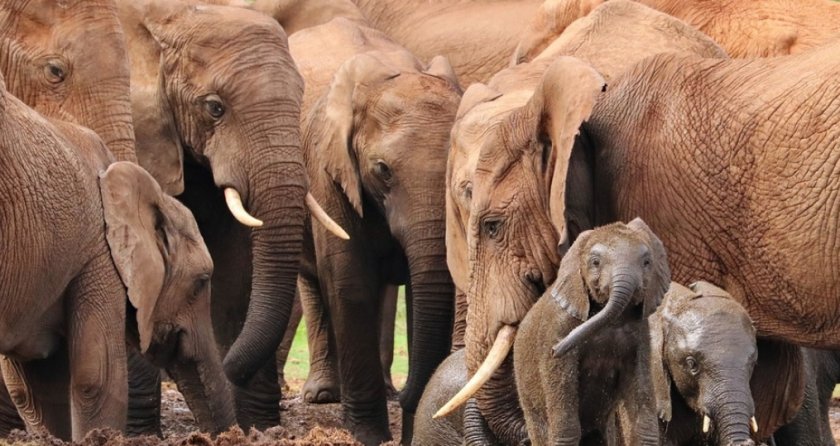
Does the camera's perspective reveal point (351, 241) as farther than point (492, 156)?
Yes

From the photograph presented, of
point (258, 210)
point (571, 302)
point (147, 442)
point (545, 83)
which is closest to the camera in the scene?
point (571, 302)

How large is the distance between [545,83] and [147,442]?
6.25 ft

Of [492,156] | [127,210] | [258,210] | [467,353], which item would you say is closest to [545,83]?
[492,156]

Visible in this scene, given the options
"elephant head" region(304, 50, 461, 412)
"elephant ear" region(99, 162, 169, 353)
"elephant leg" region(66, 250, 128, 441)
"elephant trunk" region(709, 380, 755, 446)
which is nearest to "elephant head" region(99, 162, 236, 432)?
"elephant ear" region(99, 162, 169, 353)

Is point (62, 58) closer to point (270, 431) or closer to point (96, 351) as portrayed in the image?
point (96, 351)

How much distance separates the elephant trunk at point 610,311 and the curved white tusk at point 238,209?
3752mm

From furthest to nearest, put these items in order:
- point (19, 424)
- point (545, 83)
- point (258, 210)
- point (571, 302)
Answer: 1. point (258, 210)
2. point (19, 424)
3. point (545, 83)
4. point (571, 302)

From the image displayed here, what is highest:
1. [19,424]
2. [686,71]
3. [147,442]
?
[686,71]

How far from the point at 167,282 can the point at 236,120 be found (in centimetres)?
193

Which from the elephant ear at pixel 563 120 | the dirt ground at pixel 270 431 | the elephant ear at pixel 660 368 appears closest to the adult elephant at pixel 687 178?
the elephant ear at pixel 563 120

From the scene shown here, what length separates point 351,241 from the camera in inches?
511

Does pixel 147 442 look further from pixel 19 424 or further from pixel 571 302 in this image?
pixel 19 424

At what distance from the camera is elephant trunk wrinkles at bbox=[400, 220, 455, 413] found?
1211cm

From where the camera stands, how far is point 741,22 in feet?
41.5
